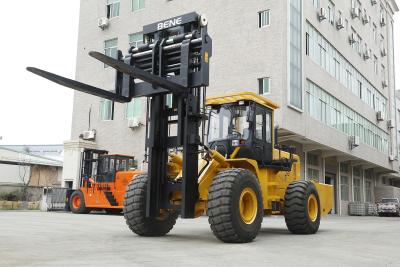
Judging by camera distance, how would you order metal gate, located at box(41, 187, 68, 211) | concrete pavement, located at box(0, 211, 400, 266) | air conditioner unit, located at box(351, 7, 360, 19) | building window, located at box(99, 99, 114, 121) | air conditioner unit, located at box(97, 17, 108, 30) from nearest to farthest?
concrete pavement, located at box(0, 211, 400, 266) < metal gate, located at box(41, 187, 68, 211) < building window, located at box(99, 99, 114, 121) < air conditioner unit, located at box(97, 17, 108, 30) < air conditioner unit, located at box(351, 7, 360, 19)

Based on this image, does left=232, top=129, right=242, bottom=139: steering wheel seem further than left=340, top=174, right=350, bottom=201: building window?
No

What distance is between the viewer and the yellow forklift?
9.16 metres

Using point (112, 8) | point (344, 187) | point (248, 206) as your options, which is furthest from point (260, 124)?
point (344, 187)

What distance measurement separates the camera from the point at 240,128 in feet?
37.9

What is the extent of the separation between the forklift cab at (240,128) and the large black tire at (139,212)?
82.7 inches

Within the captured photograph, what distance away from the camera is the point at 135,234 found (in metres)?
10.9

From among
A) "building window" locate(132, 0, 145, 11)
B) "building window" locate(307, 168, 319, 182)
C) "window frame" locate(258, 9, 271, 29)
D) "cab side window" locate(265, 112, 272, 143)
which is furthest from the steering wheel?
"building window" locate(132, 0, 145, 11)

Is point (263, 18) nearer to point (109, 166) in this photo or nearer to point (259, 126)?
point (109, 166)

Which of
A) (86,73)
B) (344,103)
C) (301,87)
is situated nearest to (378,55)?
(344,103)

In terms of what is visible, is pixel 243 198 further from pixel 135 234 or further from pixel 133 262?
pixel 133 262

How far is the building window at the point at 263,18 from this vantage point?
90.8ft

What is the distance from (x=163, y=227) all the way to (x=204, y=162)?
69.8 inches

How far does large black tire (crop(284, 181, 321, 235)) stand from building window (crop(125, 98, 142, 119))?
74.6ft

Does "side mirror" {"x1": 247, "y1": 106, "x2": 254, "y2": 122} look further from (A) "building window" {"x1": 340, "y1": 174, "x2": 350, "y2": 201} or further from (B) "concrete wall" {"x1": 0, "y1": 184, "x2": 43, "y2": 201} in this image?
(A) "building window" {"x1": 340, "y1": 174, "x2": 350, "y2": 201}
